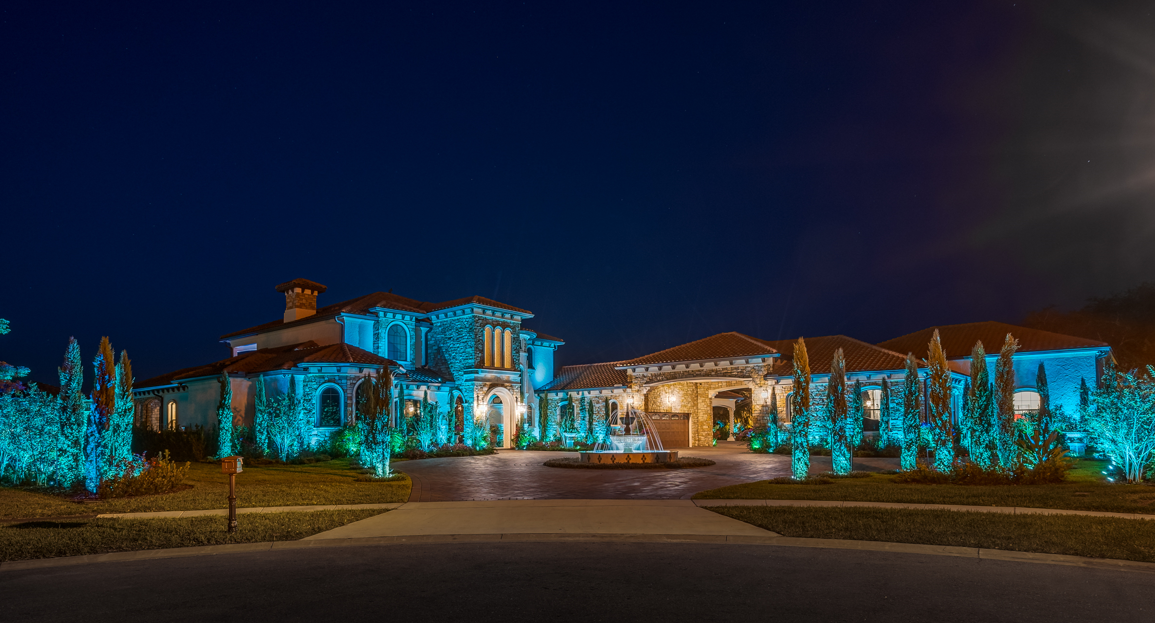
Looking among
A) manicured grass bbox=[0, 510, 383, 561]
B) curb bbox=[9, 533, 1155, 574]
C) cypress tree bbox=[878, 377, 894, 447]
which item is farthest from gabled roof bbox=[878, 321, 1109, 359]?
manicured grass bbox=[0, 510, 383, 561]

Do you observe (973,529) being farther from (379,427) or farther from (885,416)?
(885,416)

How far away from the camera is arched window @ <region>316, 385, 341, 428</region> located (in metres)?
32.3

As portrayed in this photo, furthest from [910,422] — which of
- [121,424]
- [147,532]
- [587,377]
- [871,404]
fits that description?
[121,424]

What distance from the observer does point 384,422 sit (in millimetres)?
22672

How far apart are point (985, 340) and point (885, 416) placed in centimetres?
1016

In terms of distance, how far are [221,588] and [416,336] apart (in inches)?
1251

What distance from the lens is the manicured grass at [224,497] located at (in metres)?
14.5

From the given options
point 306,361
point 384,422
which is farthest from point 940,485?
point 306,361

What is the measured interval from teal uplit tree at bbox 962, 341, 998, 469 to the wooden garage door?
19.6 m

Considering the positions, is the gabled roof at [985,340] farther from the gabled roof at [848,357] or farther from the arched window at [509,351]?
the arched window at [509,351]

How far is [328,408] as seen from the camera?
1283 inches

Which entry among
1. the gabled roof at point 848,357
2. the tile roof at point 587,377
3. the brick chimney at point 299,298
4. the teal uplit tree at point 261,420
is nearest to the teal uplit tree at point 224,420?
the teal uplit tree at point 261,420

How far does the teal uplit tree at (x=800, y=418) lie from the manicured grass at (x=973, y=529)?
21.2 ft

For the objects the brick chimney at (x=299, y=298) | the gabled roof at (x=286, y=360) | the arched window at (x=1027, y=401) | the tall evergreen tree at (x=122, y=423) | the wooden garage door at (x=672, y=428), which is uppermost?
the brick chimney at (x=299, y=298)
